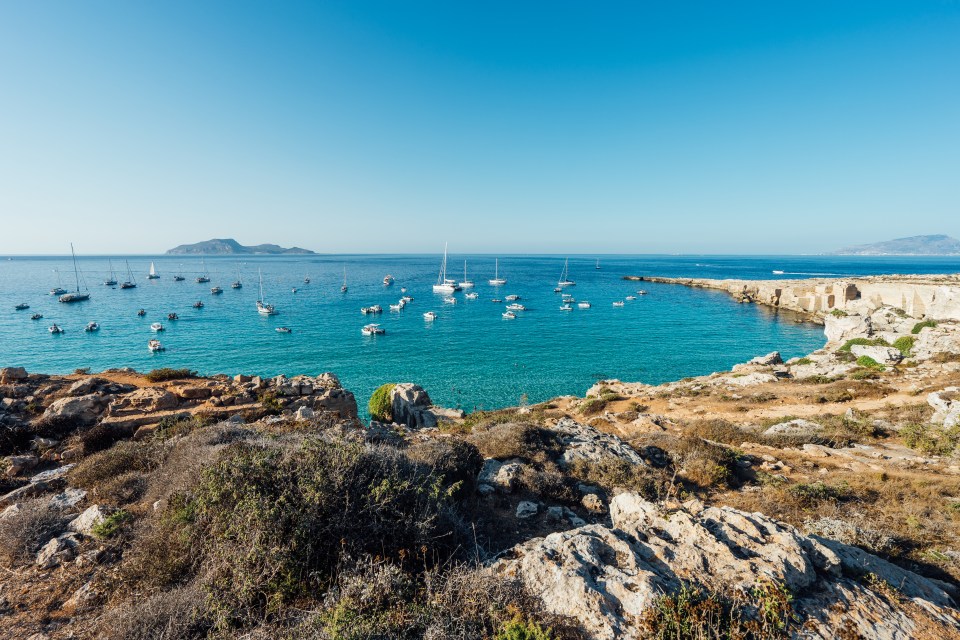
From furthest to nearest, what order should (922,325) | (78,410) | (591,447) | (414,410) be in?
1. (922,325)
2. (414,410)
3. (78,410)
4. (591,447)

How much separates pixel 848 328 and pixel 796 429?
104 ft

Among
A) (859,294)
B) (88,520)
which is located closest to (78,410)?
(88,520)

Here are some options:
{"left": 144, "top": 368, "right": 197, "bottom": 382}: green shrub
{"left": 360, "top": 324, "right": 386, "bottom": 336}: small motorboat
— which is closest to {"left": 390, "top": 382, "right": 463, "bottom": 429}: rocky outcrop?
{"left": 144, "top": 368, "right": 197, "bottom": 382}: green shrub

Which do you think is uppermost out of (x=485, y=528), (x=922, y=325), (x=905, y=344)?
(x=922, y=325)

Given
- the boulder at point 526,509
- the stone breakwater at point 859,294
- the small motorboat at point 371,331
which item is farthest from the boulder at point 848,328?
the small motorboat at point 371,331

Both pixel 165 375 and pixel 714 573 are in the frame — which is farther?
pixel 165 375

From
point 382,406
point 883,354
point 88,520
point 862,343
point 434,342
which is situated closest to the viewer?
point 88,520

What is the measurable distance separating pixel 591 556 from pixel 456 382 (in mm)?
27037

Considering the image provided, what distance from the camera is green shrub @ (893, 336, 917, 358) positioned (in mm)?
24945

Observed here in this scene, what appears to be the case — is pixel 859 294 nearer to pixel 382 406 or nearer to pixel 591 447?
pixel 591 447

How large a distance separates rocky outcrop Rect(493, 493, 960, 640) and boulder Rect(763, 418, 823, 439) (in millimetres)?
8666

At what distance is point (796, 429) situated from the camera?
1343cm

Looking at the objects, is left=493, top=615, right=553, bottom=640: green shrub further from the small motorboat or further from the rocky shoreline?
the small motorboat

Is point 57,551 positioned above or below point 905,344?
above
